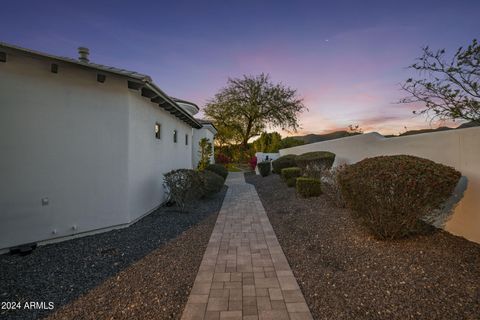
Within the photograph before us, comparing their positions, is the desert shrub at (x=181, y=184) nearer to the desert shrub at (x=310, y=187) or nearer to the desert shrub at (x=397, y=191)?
the desert shrub at (x=310, y=187)

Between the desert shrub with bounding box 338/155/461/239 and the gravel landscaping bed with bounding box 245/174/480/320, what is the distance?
0.41m

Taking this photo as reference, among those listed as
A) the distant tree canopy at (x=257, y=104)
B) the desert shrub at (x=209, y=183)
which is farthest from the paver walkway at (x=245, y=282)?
the distant tree canopy at (x=257, y=104)

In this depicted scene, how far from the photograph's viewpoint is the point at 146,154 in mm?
6066

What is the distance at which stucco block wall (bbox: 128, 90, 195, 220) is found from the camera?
5.26 meters

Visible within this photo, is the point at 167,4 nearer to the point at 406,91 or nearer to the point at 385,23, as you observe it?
the point at 385,23

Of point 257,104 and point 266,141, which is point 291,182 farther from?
point 266,141

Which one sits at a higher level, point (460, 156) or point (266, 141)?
point (266, 141)

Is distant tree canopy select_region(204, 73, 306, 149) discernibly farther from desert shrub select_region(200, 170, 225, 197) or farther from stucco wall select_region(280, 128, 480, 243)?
stucco wall select_region(280, 128, 480, 243)

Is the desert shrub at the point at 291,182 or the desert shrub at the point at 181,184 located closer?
the desert shrub at the point at 181,184

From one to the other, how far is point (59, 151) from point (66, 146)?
0.49ft

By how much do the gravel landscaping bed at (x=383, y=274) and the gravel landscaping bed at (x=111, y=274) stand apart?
5.62ft

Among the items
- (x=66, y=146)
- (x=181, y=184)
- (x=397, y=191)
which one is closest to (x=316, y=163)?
(x=181, y=184)

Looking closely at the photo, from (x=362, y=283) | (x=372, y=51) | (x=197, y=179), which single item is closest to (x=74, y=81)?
(x=197, y=179)

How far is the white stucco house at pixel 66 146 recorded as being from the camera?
12.7ft
